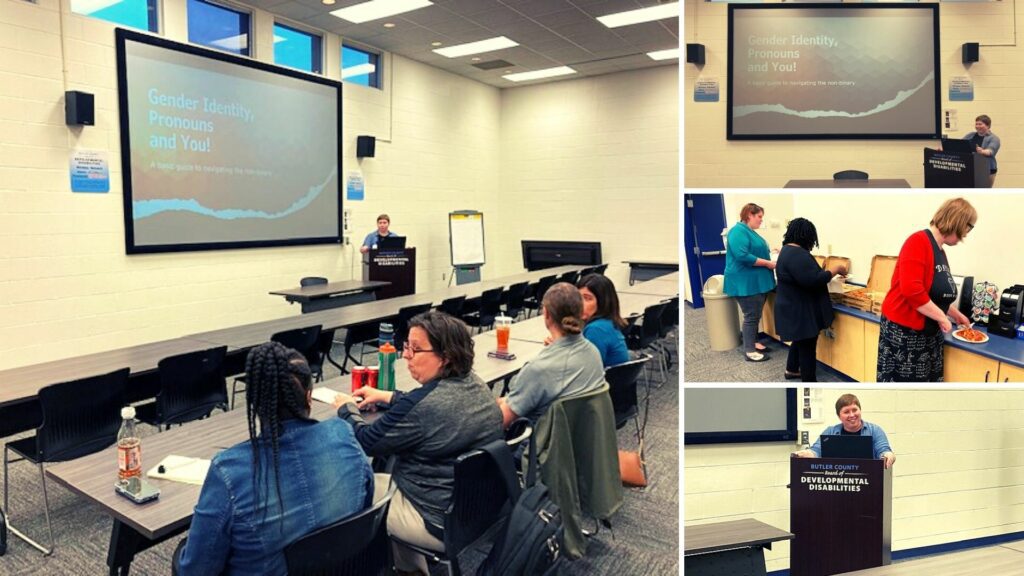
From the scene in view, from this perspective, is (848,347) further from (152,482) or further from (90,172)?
(90,172)

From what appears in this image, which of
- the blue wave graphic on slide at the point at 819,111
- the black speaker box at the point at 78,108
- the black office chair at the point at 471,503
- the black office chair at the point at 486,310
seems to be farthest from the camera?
the black office chair at the point at 486,310

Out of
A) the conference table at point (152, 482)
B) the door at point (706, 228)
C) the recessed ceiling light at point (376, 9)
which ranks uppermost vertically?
the recessed ceiling light at point (376, 9)

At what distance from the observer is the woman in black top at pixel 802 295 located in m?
1.33

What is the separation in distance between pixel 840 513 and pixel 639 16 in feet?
22.6

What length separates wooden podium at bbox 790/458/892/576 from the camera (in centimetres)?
175

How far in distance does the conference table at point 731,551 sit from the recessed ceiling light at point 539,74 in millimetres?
8413

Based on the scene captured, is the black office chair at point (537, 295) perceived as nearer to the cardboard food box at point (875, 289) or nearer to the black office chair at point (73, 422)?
the black office chair at point (73, 422)

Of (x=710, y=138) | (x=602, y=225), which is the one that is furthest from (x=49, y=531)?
(x=602, y=225)

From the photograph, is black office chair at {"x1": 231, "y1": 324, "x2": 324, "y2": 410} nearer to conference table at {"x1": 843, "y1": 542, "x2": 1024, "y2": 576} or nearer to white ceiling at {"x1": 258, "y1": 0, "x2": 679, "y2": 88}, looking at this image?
conference table at {"x1": 843, "y1": 542, "x2": 1024, "y2": 576}

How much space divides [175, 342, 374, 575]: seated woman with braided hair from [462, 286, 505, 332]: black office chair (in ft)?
14.5

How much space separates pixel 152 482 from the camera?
6.56 feet

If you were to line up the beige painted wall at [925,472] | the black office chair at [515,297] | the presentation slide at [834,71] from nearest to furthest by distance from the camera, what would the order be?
1. the beige painted wall at [925,472]
2. the presentation slide at [834,71]
3. the black office chair at [515,297]

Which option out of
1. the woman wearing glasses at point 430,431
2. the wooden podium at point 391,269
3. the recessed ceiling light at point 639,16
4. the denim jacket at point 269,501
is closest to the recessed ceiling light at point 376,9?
the recessed ceiling light at point 639,16

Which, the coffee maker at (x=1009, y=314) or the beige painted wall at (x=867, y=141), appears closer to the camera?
the coffee maker at (x=1009, y=314)
